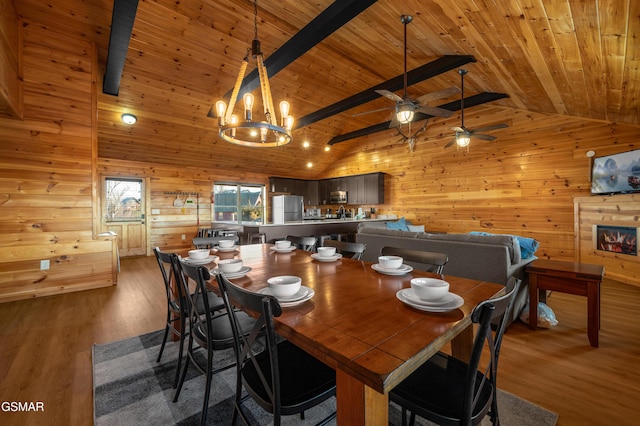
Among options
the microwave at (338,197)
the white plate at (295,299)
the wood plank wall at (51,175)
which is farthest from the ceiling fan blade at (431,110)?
the microwave at (338,197)

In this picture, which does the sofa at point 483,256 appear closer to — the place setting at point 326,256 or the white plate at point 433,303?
the place setting at point 326,256

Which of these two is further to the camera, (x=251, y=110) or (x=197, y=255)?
(x=251, y=110)

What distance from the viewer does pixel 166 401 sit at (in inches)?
65.9

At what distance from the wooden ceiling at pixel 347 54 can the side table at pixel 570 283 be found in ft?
6.19

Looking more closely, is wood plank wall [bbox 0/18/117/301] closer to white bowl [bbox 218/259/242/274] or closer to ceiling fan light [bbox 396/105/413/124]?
white bowl [bbox 218/259/242/274]

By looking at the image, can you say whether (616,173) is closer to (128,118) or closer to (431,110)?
(431,110)

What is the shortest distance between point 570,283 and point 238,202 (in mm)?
7535

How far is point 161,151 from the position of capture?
20.6 feet

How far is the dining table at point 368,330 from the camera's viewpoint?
0.73 meters

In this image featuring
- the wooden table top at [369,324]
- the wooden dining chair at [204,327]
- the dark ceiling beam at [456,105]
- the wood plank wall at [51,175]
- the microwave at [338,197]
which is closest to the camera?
the wooden table top at [369,324]

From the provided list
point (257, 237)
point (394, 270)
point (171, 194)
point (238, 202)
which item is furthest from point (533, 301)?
point (171, 194)

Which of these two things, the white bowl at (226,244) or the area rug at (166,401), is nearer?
the area rug at (166,401)

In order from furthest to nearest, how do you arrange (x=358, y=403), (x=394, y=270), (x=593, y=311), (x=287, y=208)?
(x=287, y=208), (x=593, y=311), (x=394, y=270), (x=358, y=403)

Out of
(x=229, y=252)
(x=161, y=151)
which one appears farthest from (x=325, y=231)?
(x=161, y=151)
